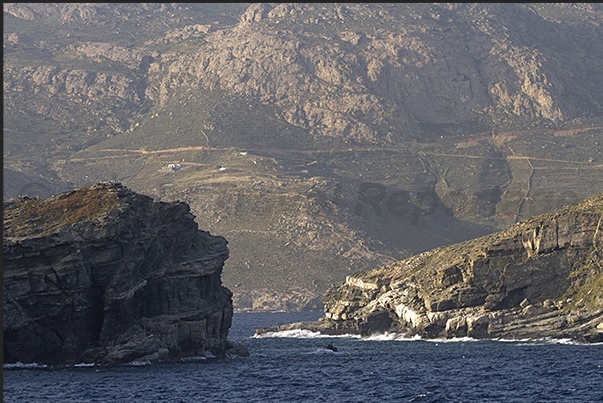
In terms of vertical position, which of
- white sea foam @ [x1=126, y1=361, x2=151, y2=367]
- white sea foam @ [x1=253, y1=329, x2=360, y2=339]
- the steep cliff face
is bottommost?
white sea foam @ [x1=253, y1=329, x2=360, y2=339]

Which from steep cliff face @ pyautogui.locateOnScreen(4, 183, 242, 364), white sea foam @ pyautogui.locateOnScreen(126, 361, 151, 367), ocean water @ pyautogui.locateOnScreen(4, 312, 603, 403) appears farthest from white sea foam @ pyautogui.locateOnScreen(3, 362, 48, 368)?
white sea foam @ pyautogui.locateOnScreen(126, 361, 151, 367)

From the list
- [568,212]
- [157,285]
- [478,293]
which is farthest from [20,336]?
[568,212]

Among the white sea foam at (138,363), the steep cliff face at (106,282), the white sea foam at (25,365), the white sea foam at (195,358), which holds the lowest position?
the white sea foam at (195,358)

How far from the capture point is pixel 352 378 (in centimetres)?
7181

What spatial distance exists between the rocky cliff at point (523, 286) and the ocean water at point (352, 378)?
3783mm

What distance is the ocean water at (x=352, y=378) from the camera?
61.3 m

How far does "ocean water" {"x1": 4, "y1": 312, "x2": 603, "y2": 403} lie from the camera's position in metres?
61.3

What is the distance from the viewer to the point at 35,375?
68938 mm

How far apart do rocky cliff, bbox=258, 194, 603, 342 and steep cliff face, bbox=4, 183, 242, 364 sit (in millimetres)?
29540

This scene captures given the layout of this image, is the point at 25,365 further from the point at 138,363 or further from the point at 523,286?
the point at 523,286

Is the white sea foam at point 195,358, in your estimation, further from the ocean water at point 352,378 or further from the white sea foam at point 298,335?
the white sea foam at point 298,335

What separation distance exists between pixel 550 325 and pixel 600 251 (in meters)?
11.8

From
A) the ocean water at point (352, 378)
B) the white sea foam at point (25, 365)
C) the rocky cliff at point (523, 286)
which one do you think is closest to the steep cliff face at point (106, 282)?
the white sea foam at point (25, 365)

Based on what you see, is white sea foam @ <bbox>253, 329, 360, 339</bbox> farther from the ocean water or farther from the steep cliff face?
the steep cliff face
